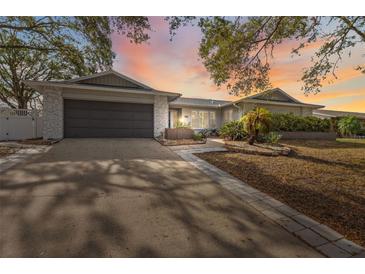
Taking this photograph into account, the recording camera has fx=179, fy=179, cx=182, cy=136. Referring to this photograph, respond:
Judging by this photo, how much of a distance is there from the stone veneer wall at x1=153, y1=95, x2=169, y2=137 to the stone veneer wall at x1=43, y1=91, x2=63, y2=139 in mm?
5307

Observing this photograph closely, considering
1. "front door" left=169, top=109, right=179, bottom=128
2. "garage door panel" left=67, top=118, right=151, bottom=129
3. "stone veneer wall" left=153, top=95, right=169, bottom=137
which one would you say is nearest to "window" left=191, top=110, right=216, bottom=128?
"front door" left=169, top=109, right=179, bottom=128

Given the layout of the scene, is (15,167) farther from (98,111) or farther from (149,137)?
(149,137)

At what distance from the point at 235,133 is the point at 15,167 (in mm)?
9863

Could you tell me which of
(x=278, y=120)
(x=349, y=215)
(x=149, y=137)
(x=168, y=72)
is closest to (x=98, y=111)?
(x=149, y=137)

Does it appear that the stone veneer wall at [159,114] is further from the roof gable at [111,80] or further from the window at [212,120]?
the window at [212,120]

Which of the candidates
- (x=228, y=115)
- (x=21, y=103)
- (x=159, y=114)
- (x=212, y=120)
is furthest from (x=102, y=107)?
(x=21, y=103)

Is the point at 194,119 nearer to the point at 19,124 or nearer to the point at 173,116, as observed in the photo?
the point at 173,116

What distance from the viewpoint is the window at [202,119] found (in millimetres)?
17609

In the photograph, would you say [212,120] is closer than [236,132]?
No

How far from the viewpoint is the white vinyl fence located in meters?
10.7

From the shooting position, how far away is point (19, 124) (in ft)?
36.2

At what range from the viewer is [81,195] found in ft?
10.6

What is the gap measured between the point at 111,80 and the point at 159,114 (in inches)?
145

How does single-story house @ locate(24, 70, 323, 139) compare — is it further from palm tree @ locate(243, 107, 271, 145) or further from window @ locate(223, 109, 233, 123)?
window @ locate(223, 109, 233, 123)
